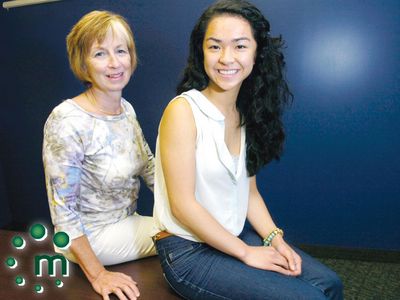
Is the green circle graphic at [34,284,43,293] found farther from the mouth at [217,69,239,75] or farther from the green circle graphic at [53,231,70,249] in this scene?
the mouth at [217,69,239,75]

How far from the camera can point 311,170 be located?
215cm

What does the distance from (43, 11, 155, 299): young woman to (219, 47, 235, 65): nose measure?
382mm

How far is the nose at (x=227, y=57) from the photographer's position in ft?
3.74

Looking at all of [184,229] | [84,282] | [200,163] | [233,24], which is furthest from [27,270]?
[233,24]

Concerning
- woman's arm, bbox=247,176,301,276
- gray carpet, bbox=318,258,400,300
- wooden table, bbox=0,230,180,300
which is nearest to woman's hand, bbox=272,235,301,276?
woman's arm, bbox=247,176,301,276

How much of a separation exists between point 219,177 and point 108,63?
1.78ft

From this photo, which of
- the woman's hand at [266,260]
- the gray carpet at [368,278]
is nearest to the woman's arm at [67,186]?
the woman's hand at [266,260]

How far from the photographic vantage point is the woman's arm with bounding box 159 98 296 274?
1106mm

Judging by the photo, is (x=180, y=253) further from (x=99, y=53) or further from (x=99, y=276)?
(x=99, y=53)

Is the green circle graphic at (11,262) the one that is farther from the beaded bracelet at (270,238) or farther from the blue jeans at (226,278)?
the beaded bracelet at (270,238)

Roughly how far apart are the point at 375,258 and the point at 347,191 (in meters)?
0.43

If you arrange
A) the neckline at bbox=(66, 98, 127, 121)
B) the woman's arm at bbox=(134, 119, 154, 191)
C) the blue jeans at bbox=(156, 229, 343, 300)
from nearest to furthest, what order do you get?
the blue jeans at bbox=(156, 229, 343, 300) → the neckline at bbox=(66, 98, 127, 121) → the woman's arm at bbox=(134, 119, 154, 191)

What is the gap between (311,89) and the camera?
2.03 meters

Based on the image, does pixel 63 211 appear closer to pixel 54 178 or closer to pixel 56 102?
pixel 54 178
